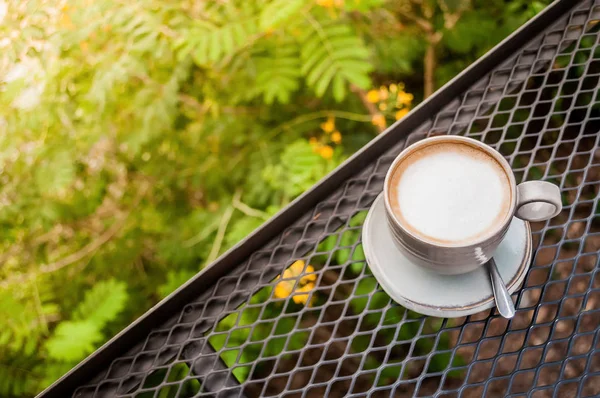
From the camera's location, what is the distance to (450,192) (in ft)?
1.74

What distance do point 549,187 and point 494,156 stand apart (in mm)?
70

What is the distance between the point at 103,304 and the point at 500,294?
1213mm

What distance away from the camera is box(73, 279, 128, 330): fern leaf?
1.31 meters

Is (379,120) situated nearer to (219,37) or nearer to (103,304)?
(219,37)

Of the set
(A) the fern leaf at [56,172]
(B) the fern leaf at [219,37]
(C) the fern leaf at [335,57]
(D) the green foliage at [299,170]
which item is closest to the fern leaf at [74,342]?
(A) the fern leaf at [56,172]

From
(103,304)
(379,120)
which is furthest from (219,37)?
(103,304)

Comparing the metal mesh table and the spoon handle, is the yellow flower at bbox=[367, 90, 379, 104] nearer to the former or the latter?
Result: the metal mesh table

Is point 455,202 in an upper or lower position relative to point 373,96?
upper

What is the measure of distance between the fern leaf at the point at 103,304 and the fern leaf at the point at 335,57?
2.87 ft

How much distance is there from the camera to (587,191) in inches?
58.3

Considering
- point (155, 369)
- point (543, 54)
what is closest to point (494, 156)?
point (543, 54)

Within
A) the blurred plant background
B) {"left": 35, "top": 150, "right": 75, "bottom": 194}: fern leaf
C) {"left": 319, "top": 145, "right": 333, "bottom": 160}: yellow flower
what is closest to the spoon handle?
the blurred plant background

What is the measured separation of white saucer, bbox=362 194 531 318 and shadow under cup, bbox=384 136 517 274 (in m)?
0.03

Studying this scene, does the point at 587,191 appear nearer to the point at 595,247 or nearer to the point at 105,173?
the point at 595,247
